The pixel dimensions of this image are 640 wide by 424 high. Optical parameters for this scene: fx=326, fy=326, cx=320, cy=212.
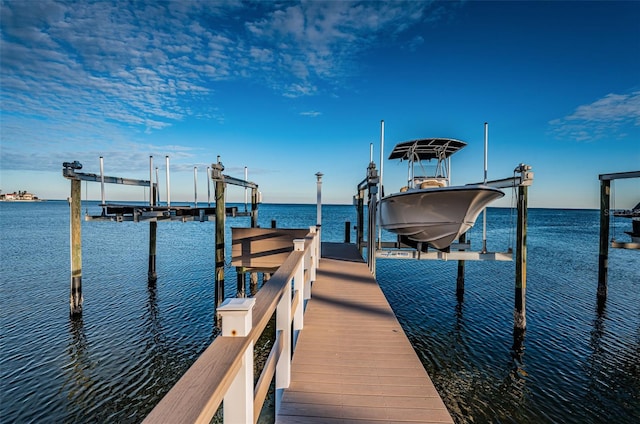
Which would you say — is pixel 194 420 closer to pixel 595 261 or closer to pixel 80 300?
pixel 80 300

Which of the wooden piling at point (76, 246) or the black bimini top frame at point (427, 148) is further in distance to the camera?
the black bimini top frame at point (427, 148)

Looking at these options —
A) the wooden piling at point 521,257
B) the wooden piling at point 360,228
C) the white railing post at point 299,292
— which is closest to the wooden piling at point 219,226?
the wooden piling at point 360,228

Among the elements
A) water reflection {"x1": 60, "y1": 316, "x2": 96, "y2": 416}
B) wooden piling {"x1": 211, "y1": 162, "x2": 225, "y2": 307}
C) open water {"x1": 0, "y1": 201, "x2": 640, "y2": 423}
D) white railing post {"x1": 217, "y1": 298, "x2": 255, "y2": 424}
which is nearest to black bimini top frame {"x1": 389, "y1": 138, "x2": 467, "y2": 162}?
open water {"x1": 0, "y1": 201, "x2": 640, "y2": 423}

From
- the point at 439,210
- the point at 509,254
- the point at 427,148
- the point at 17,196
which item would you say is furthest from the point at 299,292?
the point at 17,196

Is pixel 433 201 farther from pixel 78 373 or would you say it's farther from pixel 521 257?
pixel 78 373

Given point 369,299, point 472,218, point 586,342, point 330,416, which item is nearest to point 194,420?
point 330,416

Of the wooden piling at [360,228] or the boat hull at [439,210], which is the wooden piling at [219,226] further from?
the boat hull at [439,210]

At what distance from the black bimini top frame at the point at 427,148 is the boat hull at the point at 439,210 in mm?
1928

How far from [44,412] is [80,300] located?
5.04m

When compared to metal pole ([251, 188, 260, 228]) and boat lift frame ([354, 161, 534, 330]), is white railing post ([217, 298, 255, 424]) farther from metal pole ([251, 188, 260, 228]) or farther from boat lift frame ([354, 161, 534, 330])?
metal pole ([251, 188, 260, 228])

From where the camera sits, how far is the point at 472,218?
1010 cm

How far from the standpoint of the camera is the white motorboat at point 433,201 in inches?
367

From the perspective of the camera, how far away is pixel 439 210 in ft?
32.0

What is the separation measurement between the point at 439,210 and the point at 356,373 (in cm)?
717
